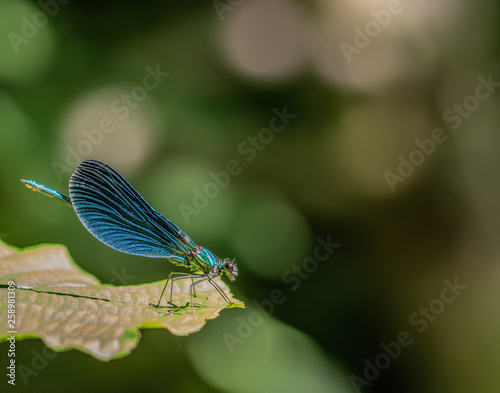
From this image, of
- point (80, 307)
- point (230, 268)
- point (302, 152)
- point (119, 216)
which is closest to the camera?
point (80, 307)

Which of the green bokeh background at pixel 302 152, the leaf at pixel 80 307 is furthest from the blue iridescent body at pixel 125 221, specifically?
the green bokeh background at pixel 302 152

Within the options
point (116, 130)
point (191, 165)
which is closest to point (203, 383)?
point (191, 165)

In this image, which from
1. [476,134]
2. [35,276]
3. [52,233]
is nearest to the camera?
[35,276]

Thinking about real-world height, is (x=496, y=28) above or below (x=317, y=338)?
above

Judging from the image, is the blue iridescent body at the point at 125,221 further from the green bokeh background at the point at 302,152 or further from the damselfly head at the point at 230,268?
the green bokeh background at the point at 302,152

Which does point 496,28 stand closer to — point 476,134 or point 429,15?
point 429,15

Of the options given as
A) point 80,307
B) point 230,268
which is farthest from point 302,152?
point 80,307

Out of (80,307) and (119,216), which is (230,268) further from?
(80,307)
